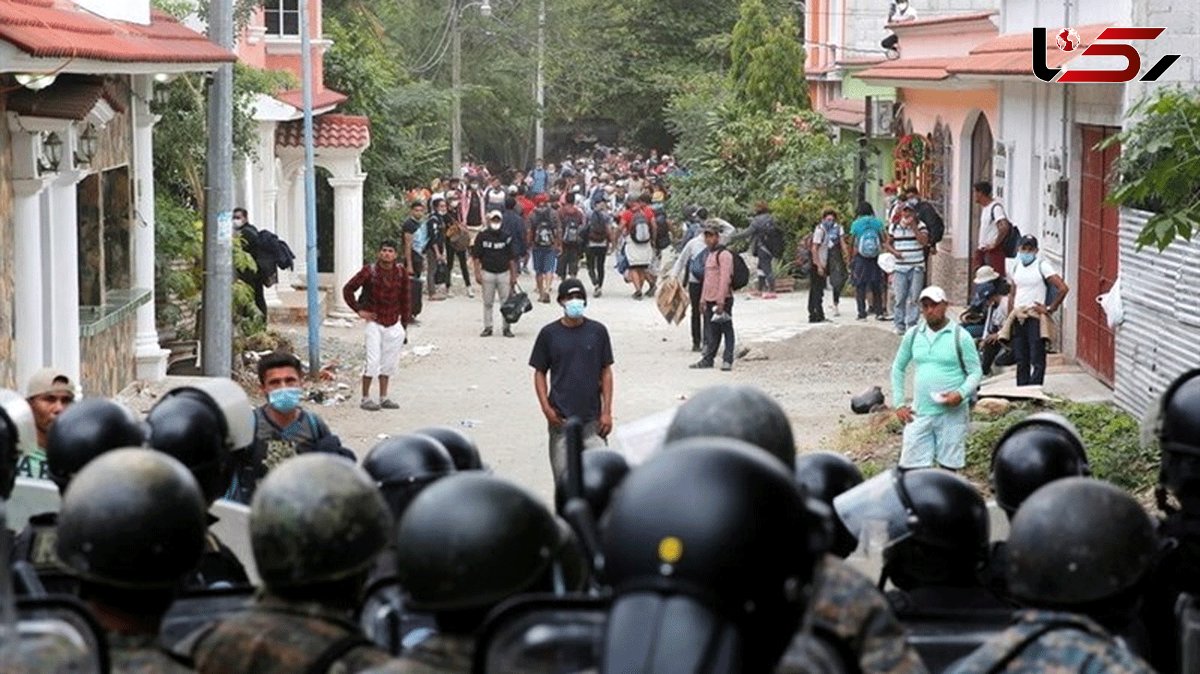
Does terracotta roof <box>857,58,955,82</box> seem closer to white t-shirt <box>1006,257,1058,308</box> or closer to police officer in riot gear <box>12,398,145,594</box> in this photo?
white t-shirt <box>1006,257,1058,308</box>

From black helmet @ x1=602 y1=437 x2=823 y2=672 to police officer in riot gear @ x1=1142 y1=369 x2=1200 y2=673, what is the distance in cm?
258

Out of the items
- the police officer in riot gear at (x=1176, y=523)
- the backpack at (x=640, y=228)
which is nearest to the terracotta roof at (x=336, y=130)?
the backpack at (x=640, y=228)

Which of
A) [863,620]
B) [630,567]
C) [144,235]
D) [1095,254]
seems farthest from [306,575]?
[1095,254]

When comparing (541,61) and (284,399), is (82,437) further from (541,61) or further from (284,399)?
(541,61)

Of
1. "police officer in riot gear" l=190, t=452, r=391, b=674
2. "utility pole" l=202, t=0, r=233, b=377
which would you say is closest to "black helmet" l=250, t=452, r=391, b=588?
"police officer in riot gear" l=190, t=452, r=391, b=674

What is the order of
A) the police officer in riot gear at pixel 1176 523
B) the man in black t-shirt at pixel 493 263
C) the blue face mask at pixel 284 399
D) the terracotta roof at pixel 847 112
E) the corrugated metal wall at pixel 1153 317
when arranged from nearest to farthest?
the police officer in riot gear at pixel 1176 523
the blue face mask at pixel 284 399
the corrugated metal wall at pixel 1153 317
the man in black t-shirt at pixel 493 263
the terracotta roof at pixel 847 112

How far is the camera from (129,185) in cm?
1911

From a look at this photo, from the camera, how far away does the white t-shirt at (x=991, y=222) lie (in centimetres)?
2157

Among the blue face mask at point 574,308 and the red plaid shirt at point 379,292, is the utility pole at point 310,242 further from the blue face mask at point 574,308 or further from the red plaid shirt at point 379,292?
the blue face mask at point 574,308

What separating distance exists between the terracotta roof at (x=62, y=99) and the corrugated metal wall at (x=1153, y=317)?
7.17m

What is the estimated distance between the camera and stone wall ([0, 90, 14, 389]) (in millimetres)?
13852

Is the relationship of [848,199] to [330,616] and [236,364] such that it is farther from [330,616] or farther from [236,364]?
[330,616]

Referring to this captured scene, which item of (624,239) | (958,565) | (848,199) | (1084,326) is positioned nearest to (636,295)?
(624,239)

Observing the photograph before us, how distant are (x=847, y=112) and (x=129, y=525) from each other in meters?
35.2
